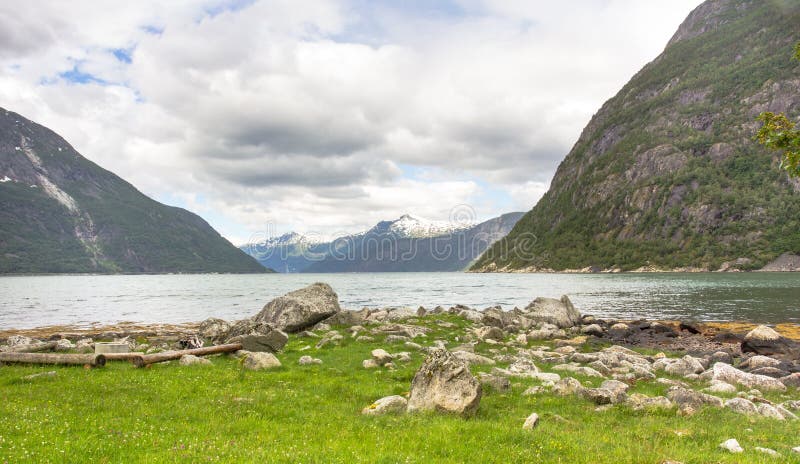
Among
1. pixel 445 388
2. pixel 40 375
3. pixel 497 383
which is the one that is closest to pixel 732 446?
pixel 445 388

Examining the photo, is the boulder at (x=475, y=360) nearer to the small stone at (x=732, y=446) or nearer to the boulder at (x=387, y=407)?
the boulder at (x=387, y=407)

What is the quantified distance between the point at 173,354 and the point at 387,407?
505 inches

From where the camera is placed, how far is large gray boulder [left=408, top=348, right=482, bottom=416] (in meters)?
13.5

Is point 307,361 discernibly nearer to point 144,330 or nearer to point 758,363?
point 758,363

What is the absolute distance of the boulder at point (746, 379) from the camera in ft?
63.4

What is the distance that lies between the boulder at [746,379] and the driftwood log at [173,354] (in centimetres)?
2243

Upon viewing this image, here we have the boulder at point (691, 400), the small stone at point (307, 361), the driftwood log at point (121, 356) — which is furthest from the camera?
the small stone at point (307, 361)

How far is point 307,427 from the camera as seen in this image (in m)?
11.9

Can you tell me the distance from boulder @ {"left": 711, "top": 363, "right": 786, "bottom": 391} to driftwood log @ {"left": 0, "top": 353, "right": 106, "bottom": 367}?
2613 cm

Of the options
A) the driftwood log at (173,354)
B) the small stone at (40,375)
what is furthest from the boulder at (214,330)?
the small stone at (40,375)

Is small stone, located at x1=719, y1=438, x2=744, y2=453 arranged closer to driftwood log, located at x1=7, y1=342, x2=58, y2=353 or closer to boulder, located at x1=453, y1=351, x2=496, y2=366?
boulder, located at x1=453, y1=351, x2=496, y2=366

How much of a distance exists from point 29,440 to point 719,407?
1866 cm

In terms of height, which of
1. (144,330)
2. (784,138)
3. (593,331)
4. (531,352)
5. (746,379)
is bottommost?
(144,330)

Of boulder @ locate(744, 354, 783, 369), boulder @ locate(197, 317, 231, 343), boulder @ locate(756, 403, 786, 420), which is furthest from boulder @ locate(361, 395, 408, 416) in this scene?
boulder @ locate(744, 354, 783, 369)
